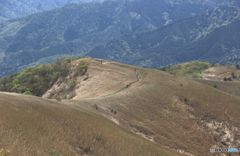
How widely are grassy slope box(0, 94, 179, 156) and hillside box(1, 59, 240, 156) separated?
9742 millimetres

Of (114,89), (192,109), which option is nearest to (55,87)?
(114,89)

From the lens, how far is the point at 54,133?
3125 cm

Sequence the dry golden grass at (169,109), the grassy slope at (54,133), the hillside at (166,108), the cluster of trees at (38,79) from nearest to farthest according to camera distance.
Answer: the grassy slope at (54,133) → the hillside at (166,108) → the dry golden grass at (169,109) → the cluster of trees at (38,79)

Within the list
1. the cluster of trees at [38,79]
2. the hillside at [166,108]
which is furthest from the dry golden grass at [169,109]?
the cluster of trees at [38,79]

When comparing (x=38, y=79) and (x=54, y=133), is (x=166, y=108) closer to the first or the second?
(x=54, y=133)

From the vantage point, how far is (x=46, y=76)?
11594 cm

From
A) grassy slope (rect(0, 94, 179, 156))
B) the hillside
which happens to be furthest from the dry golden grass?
grassy slope (rect(0, 94, 179, 156))

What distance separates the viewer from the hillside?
2167 inches

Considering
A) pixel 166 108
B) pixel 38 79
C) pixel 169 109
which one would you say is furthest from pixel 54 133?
pixel 38 79

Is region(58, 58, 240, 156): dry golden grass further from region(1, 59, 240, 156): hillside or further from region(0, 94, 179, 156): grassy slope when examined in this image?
region(0, 94, 179, 156): grassy slope

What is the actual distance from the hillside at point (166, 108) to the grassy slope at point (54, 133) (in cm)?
974

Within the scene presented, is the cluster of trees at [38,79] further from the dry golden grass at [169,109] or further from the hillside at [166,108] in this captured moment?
the dry golden grass at [169,109]

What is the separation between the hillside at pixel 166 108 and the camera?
55.0 m

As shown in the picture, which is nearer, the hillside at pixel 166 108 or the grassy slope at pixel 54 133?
the grassy slope at pixel 54 133
